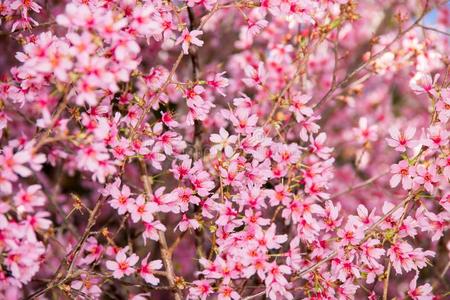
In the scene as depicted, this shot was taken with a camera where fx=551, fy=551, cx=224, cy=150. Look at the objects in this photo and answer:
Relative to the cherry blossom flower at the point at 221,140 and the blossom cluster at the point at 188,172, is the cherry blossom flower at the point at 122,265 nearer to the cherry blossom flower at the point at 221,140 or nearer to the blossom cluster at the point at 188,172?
the blossom cluster at the point at 188,172

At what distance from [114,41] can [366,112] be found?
22.6 feet

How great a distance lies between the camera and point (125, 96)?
Result: 374 cm

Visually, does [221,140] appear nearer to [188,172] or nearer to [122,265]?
[188,172]

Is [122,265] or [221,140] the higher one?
[221,140]

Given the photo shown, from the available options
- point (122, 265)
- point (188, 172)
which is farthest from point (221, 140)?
point (122, 265)

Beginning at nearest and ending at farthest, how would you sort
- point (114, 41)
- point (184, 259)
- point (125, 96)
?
point (114, 41) → point (125, 96) → point (184, 259)

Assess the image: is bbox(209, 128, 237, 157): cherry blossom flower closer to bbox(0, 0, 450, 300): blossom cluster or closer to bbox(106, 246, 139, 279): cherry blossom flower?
bbox(0, 0, 450, 300): blossom cluster

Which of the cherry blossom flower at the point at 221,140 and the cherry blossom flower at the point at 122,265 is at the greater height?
the cherry blossom flower at the point at 221,140

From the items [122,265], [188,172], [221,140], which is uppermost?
[221,140]

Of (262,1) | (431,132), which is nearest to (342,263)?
(431,132)

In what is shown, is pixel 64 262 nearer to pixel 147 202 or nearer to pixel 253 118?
pixel 147 202

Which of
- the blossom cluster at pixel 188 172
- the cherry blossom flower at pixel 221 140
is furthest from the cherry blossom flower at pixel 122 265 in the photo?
the cherry blossom flower at pixel 221 140

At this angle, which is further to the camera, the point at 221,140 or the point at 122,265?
the point at 221,140

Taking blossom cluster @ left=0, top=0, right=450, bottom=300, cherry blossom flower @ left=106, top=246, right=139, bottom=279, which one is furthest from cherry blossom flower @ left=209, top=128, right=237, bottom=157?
cherry blossom flower @ left=106, top=246, right=139, bottom=279
